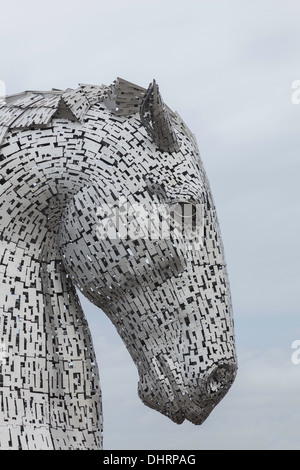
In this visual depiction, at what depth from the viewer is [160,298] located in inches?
198

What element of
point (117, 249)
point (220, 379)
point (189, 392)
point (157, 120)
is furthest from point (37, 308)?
point (157, 120)

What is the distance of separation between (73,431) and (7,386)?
48 centimetres

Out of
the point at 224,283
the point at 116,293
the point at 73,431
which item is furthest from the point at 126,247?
the point at 73,431

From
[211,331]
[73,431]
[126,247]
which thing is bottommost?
[73,431]

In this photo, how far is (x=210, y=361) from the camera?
16.4ft

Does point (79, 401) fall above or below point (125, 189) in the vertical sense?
below

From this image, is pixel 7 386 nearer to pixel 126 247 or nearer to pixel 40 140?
pixel 126 247

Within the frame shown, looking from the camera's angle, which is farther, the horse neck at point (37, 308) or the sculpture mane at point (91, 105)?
the sculpture mane at point (91, 105)

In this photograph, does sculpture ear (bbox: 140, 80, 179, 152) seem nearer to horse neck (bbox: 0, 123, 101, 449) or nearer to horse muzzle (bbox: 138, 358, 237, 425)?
horse neck (bbox: 0, 123, 101, 449)

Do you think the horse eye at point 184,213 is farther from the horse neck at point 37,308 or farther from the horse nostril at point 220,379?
the horse nostril at point 220,379

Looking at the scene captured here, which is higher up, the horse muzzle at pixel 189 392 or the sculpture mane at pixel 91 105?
the sculpture mane at pixel 91 105

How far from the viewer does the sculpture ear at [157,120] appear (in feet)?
16.5

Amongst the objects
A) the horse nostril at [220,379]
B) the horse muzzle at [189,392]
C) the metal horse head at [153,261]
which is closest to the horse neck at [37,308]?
the metal horse head at [153,261]

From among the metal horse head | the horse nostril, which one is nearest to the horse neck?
the metal horse head
